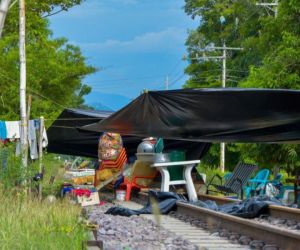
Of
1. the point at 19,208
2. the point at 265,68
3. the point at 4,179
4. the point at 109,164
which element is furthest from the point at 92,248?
the point at 265,68

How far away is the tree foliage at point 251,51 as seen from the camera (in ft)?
61.7

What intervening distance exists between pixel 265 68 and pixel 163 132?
9.27 m

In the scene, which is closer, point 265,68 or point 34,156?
point 34,156

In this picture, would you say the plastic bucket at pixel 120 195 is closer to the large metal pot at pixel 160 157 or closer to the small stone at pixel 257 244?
the large metal pot at pixel 160 157

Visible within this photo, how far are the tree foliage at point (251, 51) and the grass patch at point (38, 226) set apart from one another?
9.99m

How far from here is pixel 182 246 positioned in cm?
802

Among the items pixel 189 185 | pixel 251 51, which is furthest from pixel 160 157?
pixel 251 51

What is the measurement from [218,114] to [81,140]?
1219 cm

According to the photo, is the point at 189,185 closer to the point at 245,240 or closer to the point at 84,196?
the point at 84,196

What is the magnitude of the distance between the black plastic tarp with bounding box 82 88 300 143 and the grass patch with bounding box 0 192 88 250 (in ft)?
7.70

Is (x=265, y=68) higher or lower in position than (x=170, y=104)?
higher

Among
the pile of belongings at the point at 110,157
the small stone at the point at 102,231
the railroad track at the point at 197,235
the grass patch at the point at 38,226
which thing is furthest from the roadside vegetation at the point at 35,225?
the pile of belongings at the point at 110,157

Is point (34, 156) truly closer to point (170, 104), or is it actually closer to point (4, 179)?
point (4, 179)

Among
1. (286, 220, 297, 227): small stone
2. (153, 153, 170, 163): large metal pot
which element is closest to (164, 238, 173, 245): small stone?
(286, 220, 297, 227): small stone
